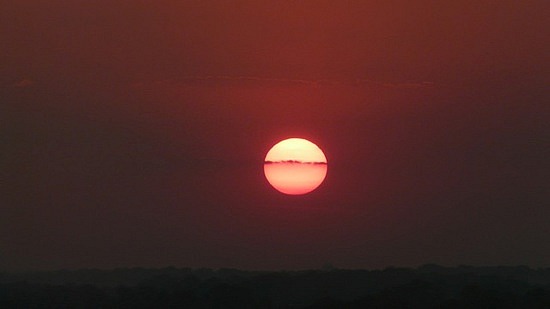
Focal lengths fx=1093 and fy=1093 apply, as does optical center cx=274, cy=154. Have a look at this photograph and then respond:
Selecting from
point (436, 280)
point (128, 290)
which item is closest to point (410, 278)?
point (436, 280)

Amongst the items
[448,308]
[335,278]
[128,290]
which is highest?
[335,278]

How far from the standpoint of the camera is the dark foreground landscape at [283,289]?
3606cm

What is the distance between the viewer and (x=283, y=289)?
42812 millimetres

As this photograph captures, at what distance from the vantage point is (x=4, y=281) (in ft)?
151

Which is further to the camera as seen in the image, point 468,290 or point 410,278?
point 410,278

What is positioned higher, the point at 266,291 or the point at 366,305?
the point at 266,291

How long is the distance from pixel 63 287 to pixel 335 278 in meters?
11.7

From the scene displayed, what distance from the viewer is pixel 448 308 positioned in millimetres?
34344

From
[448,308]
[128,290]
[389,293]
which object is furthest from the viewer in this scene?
[128,290]

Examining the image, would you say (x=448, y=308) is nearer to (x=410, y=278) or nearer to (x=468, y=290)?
(x=468, y=290)

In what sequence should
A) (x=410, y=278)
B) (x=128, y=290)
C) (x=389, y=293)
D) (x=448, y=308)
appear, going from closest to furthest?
(x=448, y=308), (x=389, y=293), (x=128, y=290), (x=410, y=278)

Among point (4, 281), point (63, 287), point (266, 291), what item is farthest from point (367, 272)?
point (4, 281)

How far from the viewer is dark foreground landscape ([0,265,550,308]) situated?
36062 millimetres

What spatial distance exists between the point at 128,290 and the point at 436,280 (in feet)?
40.0
